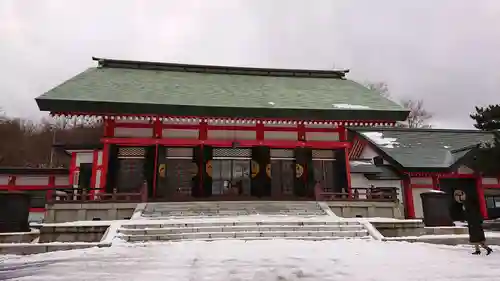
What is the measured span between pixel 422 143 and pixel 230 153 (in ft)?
45.1

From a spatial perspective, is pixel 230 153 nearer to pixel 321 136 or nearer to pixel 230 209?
pixel 230 209

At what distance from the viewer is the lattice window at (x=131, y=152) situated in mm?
15391

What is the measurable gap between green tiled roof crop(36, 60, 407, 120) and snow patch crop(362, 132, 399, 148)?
3.77 m

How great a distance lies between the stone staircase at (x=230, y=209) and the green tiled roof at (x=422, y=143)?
7.52 metres

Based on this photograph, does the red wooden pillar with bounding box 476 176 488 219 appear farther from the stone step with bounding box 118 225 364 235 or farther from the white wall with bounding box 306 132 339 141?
the stone step with bounding box 118 225 364 235

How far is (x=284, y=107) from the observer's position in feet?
51.8

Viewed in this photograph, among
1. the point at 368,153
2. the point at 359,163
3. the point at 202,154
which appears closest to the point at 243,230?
the point at 202,154

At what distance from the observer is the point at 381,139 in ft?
74.6

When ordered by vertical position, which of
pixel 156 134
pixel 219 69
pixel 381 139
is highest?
pixel 219 69

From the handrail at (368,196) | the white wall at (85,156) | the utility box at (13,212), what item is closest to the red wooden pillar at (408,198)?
the handrail at (368,196)

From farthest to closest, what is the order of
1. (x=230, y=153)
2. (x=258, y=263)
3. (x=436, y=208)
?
(x=230, y=153), (x=436, y=208), (x=258, y=263)

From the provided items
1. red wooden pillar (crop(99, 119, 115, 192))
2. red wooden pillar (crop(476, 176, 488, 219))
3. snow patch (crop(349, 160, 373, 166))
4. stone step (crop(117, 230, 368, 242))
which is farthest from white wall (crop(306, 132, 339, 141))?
red wooden pillar (crop(476, 176, 488, 219))

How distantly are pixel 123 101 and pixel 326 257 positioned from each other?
10990 mm

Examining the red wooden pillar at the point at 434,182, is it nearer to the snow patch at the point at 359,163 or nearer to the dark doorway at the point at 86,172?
the snow patch at the point at 359,163
